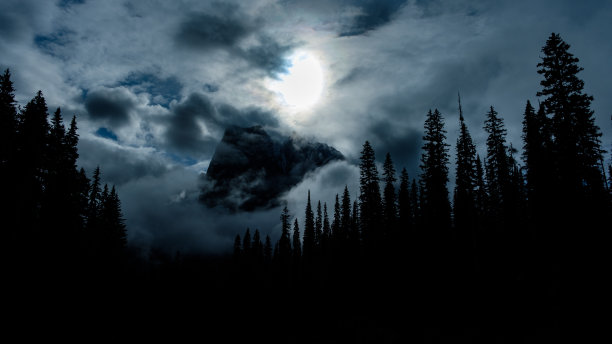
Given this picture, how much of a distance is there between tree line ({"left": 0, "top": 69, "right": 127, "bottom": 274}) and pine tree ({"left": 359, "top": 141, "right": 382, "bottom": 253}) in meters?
32.7

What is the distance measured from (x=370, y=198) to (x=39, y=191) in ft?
115

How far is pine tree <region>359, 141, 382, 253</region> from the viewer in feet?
134

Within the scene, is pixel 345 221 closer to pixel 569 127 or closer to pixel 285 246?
pixel 285 246

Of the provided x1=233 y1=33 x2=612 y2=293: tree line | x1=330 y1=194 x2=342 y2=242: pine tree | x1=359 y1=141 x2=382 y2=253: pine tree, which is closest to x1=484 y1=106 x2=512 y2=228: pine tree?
x1=233 y1=33 x2=612 y2=293: tree line

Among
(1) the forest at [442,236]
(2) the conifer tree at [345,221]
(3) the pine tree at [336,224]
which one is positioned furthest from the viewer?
(3) the pine tree at [336,224]

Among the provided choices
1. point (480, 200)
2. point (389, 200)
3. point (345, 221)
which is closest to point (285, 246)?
point (345, 221)

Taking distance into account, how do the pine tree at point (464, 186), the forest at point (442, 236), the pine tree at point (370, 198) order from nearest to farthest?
1. the forest at point (442, 236)
2. the pine tree at point (464, 186)
3. the pine tree at point (370, 198)

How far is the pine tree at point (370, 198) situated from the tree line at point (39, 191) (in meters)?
32.7

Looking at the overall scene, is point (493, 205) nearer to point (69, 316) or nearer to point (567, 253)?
point (567, 253)

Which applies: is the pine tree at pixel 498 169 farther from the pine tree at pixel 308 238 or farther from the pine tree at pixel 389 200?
the pine tree at pixel 308 238

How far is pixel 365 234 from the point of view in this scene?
4662cm

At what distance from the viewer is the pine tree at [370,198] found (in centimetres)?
4072

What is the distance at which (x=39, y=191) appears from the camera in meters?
23.1

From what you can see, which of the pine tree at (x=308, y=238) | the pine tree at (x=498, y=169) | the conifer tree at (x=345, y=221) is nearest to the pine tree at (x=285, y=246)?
the pine tree at (x=308, y=238)
